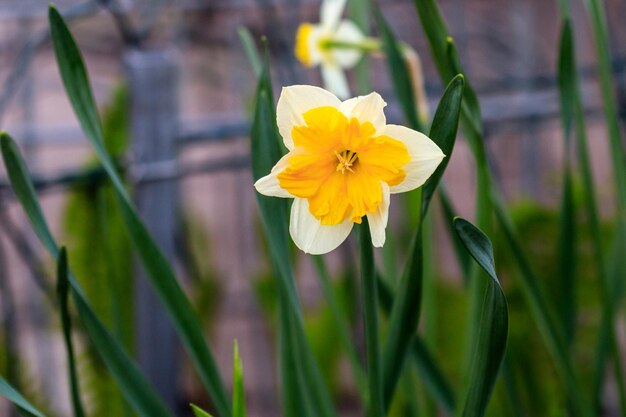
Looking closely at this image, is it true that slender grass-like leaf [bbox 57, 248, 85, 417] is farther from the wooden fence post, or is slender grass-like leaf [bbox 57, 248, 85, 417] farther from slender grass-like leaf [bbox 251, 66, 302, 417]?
the wooden fence post

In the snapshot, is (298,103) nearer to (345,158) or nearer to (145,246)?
(345,158)

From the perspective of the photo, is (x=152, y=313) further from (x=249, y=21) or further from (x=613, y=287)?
(x=249, y=21)

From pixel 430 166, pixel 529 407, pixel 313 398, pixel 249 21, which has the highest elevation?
pixel 249 21

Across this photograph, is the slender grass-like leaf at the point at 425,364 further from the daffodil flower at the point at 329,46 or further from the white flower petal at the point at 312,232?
the daffodil flower at the point at 329,46

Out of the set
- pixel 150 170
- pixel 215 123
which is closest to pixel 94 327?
pixel 150 170

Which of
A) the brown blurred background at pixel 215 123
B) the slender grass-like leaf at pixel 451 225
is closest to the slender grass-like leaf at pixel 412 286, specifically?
the slender grass-like leaf at pixel 451 225

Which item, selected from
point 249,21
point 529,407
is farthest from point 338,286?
point 249,21

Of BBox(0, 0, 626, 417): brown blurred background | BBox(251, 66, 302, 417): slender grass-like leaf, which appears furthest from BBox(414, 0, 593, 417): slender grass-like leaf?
BBox(0, 0, 626, 417): brown blurred background
